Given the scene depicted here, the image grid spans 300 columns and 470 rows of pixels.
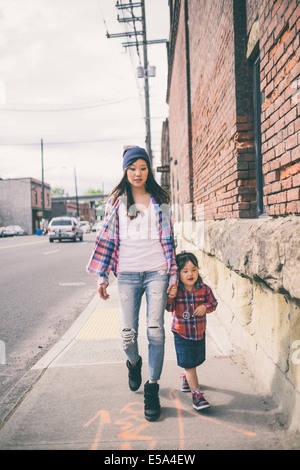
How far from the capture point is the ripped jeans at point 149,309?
300 cm

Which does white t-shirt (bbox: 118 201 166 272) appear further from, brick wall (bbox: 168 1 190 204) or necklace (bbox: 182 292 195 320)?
brick wall (bbox: 168 1 190 204)

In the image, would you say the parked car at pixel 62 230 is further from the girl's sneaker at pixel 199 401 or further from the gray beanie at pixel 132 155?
the girl's sneaker at pixel 199 401

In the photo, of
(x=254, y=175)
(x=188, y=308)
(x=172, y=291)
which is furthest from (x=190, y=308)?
(x=254, y=175)

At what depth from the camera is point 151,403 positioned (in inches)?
110

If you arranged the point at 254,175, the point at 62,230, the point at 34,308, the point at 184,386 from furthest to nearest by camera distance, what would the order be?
the point at 62,230 → the point at 34,308 → the point at 254,175 → the point at 184,386

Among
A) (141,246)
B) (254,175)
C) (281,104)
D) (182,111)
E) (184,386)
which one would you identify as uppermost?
(182,111)

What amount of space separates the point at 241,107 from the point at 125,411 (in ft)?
11.3

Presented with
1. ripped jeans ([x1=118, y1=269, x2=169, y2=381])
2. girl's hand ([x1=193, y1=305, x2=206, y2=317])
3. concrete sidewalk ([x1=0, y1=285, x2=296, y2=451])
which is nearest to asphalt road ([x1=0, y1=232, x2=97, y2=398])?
concrete sidewalk ([x1=0, y1=285, x2=296, y2=451])

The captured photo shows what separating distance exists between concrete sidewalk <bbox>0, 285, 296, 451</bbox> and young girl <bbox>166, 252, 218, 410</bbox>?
318mm

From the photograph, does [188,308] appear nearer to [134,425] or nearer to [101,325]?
[134,425]

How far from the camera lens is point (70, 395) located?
320 cm

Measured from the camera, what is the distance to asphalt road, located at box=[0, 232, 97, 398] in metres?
4.44
